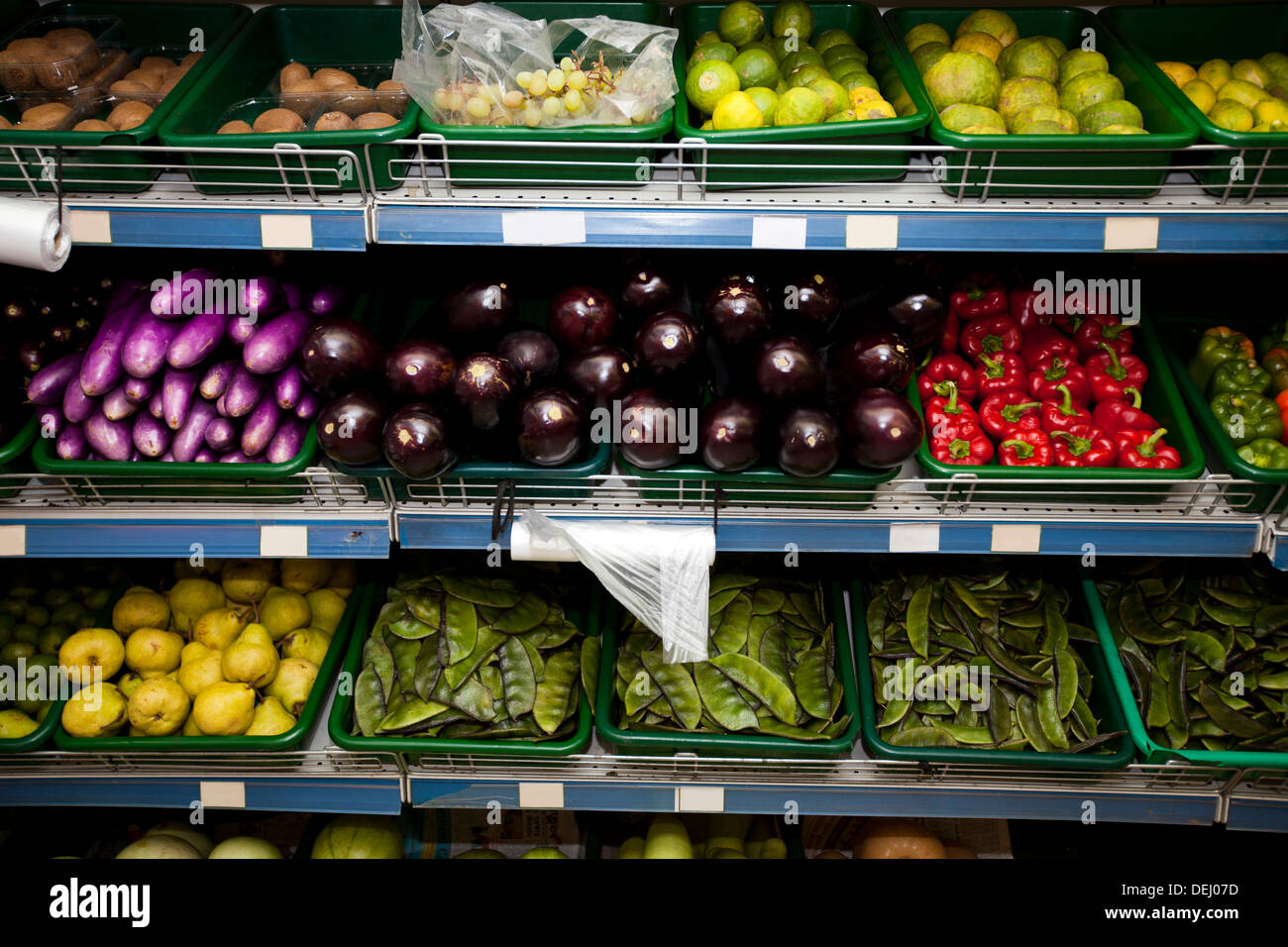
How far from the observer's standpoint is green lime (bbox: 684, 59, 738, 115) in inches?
64.9

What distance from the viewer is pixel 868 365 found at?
1.70 m

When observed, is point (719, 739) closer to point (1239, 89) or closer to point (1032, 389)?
point (1032, 389)

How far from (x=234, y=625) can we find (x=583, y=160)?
49.0 inches

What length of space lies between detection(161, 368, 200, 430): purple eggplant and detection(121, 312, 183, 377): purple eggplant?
29mm

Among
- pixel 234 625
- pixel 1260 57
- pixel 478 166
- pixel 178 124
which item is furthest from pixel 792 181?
pixel 234 625

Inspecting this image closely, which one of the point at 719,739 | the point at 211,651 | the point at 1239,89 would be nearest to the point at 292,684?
the point at 211,651

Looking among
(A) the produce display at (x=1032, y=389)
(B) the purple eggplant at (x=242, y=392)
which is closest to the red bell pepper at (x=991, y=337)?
(A) the produce display at (x=1032, y=389)

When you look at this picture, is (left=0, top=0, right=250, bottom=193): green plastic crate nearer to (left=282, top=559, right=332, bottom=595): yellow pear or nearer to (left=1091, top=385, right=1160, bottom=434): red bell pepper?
(left=282, top=559, right=332, bottom=595): yellow pear

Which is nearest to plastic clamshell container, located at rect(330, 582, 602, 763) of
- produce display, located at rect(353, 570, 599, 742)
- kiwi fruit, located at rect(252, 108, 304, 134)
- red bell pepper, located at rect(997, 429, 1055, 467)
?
produce display, located at rect(353, 570, 599, 742)

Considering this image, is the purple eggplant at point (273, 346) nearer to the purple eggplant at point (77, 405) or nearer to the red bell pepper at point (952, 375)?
the purple eggplant at point (77, 405)

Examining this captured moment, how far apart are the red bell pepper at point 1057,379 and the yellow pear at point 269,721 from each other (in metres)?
1.68

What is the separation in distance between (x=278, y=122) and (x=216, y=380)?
47cm

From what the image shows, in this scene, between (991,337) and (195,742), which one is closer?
(195,742)

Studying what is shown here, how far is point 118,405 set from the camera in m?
1.69
